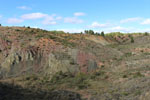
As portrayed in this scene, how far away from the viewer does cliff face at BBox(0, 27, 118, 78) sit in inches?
987

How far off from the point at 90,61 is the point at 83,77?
207 inches

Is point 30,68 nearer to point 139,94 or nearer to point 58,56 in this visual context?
point 58,56

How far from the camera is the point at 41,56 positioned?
27.8 meters

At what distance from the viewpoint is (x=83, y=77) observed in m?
22.6

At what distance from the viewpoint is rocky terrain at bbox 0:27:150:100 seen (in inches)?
635

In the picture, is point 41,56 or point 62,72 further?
point 41,56

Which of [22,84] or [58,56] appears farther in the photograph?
[58,56]

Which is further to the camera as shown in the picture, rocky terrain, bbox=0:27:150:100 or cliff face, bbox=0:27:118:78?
cliff face, bbox=0:27:118:78

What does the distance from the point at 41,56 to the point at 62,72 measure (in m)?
5.09

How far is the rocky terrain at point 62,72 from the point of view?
16.1 m

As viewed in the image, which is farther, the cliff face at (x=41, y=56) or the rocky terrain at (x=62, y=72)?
the cliff face at (x=41, y=56)

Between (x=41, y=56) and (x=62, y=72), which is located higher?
(x=41, y=56)

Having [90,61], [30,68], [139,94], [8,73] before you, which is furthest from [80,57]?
[139,94]

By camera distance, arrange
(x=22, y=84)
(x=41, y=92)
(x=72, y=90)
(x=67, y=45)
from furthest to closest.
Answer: (x=67, y=45), (x=22, y=84), (x=72, y=90), (x=41, y=92)
